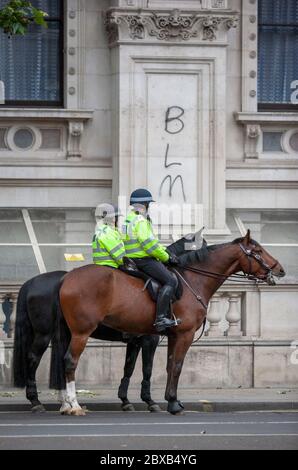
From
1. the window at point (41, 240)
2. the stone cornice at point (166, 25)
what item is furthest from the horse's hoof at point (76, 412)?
the stone cornice at point (166, 25)

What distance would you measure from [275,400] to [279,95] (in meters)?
8.22

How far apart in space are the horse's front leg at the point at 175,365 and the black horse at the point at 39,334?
617mm

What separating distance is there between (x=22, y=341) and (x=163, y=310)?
77.8 inches

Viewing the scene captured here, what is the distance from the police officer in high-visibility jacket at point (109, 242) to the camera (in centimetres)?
2075

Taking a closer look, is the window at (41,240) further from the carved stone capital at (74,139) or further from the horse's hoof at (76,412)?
the horse's hoof at (76,412)

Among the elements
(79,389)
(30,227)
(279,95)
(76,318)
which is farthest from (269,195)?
(76,318)

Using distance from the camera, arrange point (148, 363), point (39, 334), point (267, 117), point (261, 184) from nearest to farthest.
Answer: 1. point (39, 334)
2. point (148, 363)
3. point (267, 117)
4. point (261, 184)

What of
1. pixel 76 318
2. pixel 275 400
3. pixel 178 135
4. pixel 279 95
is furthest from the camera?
pixel 279 95

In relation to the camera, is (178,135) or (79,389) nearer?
(79,389)

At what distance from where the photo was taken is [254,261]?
69.6ft

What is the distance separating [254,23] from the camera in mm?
28078

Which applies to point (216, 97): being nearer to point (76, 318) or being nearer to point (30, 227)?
point (30, 227)

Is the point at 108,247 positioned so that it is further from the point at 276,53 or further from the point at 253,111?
the point at 276,53

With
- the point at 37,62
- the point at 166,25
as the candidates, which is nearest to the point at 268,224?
the point at 166,25
